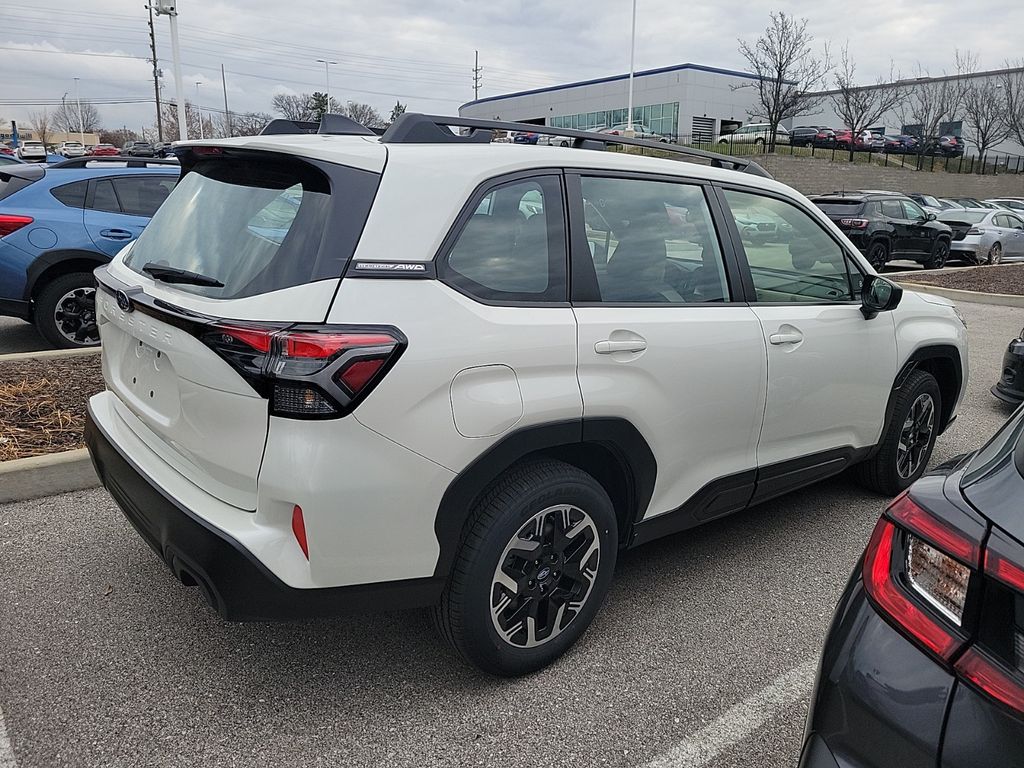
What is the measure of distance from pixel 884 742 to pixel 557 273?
5.61 ft

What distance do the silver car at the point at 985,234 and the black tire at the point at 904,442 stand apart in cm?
1657

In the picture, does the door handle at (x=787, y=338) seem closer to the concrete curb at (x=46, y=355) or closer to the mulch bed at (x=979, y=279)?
the concrete curb at (x=46, y=355)

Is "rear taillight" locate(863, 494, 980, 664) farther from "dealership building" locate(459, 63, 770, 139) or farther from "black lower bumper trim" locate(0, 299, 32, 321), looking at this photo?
"dealership building" locate(459, 63, 770, 139)

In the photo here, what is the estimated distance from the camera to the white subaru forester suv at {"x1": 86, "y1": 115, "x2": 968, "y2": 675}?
2.18 metres

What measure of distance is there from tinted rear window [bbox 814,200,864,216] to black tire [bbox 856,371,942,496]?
1295 cm

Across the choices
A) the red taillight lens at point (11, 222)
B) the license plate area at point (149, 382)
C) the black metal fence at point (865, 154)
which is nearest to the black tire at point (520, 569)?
the license plate area at point (149, 382)

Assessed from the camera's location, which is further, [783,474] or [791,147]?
[791,147]

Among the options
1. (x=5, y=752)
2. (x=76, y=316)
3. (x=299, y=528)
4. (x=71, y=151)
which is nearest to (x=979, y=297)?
(x=76, y=316)

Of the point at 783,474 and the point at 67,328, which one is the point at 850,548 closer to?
the point at 783,474

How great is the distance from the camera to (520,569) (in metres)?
2.60

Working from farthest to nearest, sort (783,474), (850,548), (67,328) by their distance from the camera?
(67,328) < (850,548) < (783,474)

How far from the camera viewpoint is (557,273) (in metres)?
2.68

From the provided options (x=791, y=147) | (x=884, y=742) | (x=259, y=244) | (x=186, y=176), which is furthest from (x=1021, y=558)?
(x=791, y=147)

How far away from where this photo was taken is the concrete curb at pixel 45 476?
4.03m
